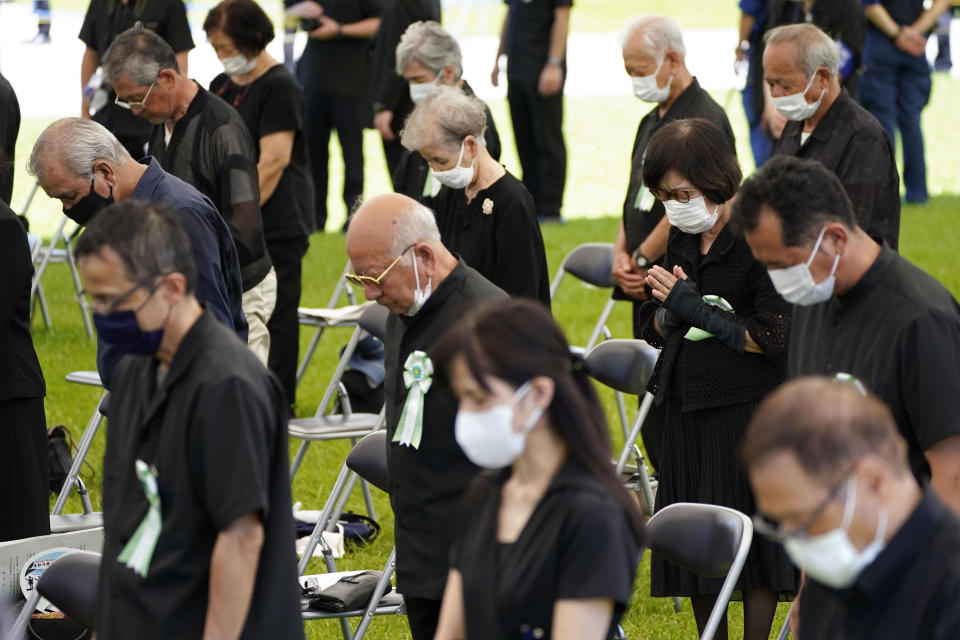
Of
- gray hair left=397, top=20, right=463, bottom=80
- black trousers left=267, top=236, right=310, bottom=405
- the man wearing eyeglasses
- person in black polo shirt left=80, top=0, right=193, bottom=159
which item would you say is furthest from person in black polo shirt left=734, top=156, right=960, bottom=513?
person in black polo shirt left=80, top=0, right=193, bottom=159

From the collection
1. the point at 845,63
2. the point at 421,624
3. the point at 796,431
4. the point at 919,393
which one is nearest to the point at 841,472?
the point at 796,431

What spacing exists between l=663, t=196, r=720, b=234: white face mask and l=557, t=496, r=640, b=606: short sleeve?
2067 millimetres

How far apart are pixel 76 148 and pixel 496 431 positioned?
263 centimetres

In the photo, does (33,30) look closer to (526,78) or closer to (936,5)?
(526,78)

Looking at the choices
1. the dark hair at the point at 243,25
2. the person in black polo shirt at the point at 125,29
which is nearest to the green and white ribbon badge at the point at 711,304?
the dark hair at the point at 243,25

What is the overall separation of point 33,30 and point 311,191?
1954cm

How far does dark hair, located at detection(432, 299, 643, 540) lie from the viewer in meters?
2.93

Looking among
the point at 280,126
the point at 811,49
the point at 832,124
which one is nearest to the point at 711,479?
the point at 832,124

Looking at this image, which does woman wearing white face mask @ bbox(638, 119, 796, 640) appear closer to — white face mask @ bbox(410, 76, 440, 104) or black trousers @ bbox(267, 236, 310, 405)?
white face mask @ bbox(410, 76, 440, 104)

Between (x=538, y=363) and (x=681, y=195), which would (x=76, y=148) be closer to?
(x=681, y=195)

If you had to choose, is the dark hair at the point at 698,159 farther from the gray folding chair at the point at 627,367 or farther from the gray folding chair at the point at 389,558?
the gray folding chair at the point at 389,558

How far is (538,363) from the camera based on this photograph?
2.95 metres

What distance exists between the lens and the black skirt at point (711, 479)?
191 inches

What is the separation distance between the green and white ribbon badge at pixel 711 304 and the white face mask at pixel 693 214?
0.23 meters
